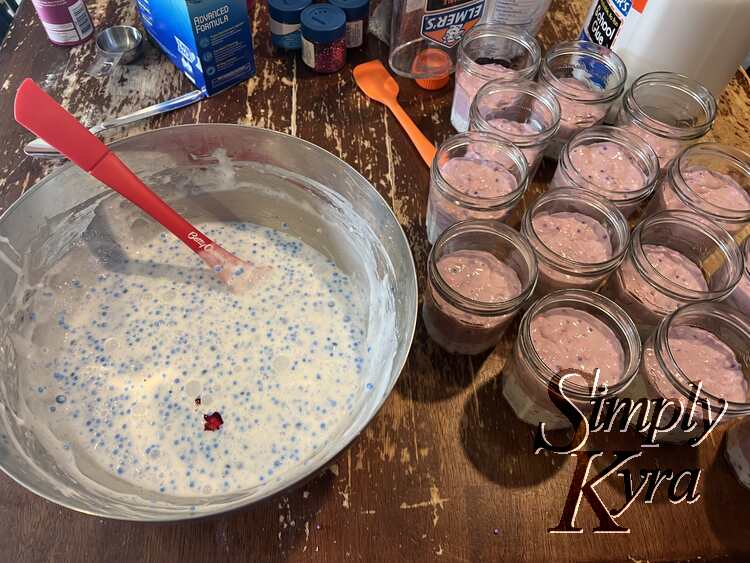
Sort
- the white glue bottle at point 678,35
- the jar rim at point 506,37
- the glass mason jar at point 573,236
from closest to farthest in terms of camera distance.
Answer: the glass mason jar at point 573,236 → the white glue bottle at point 678,35 → the jar rim at point 506,37

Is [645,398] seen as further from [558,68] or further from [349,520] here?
[558,68]

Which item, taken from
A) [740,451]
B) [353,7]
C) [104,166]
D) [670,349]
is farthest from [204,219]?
[740,451]

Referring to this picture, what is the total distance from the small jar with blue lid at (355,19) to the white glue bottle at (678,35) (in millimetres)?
366

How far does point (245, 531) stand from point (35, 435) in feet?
0.84

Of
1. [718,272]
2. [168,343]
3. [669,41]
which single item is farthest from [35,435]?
[669,41]

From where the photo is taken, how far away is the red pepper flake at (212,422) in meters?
0.64

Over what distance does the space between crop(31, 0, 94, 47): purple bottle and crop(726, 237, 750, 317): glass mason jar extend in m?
1.06

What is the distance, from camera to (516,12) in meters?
→ 0.91

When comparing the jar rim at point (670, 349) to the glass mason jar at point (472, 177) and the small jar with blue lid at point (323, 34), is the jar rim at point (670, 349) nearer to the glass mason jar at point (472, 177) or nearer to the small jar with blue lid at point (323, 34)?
the glass mason jar at point (472, 177)

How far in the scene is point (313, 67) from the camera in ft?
3.09

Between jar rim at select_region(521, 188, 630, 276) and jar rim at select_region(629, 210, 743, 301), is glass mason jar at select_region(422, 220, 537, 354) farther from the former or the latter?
jar rim at select_region(629, 210, 743, 301)

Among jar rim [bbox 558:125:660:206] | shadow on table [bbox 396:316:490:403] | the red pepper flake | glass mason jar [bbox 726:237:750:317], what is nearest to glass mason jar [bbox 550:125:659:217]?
jar rim [bbox 558:125:660:206]

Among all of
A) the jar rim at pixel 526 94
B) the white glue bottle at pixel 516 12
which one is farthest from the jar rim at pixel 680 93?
the white glue bottle at pixel 516 12

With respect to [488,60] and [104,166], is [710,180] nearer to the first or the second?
[488,60]
